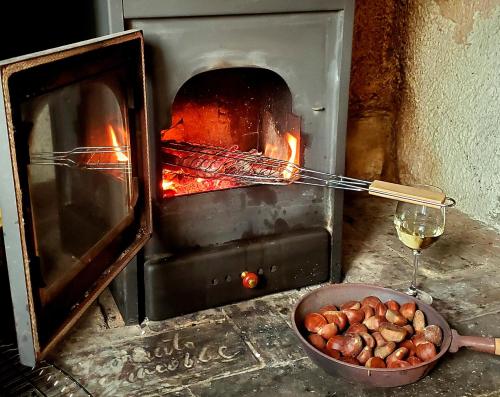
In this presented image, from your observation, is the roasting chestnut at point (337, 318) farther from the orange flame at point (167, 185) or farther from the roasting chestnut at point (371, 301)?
the orange flame at point (167, 185)

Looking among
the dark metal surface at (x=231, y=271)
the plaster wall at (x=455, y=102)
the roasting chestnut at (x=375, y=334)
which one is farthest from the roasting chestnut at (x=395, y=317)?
the plaster wall at (x=455, y=102)

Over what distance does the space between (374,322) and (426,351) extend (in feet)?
0.46

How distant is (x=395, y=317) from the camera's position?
1.47 metres

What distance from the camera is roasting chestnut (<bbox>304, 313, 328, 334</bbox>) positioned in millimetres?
1450

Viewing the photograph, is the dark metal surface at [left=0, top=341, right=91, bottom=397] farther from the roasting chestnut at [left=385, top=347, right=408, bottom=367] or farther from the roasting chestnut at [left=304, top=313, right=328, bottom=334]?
the roasting chestnut at [left=385, top=347, right=408, bottom=367]

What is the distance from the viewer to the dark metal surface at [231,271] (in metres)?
1.64

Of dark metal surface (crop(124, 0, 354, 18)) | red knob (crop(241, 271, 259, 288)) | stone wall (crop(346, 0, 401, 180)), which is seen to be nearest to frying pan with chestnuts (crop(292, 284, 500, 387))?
red knob (crop(241, 271, 259, 288))

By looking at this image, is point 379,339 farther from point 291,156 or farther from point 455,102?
point 455,102

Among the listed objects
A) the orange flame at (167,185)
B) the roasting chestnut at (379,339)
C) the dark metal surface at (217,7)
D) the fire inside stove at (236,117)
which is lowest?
the roasting chestnut at (379,339)

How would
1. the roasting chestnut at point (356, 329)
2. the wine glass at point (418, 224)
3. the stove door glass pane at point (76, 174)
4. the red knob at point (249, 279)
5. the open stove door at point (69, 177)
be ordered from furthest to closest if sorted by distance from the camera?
the red knob at point (249, 279)
the wine glass at point (418, 224)
the roasting chestnut at point (356, 329)
the stove door glass pane at point (76, 174)
the open stove door at point (69, 177)

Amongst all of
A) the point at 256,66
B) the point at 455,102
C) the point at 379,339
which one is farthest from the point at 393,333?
the point at 455,102

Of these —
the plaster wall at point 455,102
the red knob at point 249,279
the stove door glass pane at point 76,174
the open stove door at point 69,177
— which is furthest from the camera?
the plaster wall at point 455,102

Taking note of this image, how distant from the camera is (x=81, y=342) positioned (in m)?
1.58

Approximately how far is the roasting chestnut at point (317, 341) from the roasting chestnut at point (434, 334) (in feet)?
0.74
